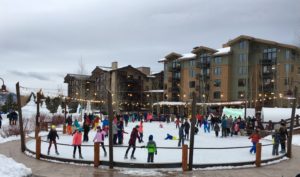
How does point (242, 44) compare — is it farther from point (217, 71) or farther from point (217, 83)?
point (217, 83)

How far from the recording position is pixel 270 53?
192 ft

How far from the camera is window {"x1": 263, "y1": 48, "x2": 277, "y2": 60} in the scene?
57.8m

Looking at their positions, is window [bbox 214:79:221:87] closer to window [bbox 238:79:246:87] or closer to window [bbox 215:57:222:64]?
window [bbox 215:57:222:64]

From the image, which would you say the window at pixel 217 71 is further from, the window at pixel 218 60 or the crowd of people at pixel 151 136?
the crowd of people at pixel 151 136

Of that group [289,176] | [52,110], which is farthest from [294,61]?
[289,176]

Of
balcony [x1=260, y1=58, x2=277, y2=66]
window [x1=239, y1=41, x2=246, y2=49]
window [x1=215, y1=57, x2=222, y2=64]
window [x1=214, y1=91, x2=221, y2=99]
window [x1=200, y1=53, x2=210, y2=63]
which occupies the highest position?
window [x1=239, y1=41, x2=246, y2=49]

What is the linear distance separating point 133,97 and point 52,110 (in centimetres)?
3457

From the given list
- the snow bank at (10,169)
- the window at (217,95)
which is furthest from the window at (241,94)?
the snow bank at (10,169)

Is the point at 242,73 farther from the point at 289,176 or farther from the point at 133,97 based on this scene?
the point at 289,176

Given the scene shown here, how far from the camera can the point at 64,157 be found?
16.0m

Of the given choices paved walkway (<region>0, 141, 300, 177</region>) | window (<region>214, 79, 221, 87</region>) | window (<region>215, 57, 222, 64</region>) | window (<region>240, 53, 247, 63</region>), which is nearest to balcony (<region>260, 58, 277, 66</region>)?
window (<region>240, 53, 247, 63</region>)

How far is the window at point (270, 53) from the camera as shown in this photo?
57800 mm

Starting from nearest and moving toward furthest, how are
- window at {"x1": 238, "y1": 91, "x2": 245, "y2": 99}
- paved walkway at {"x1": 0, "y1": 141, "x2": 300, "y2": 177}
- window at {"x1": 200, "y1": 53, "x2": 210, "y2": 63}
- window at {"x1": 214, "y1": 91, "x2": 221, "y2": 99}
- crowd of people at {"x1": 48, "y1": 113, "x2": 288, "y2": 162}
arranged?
paved walkway at {"x1": 0, "y1": 141, "x2": 300, "y2": 177} < crowd of people at {"x1": 48, "y1": 113, "x2": 288, "y2": 162} < window at {"x1": 238, "y1": 91, "x2": 245, "y2": 99} < window at {"x1": 214, "y1": 91, "x2": 221, "y2": 99} < window at {"x1": 200, "y1": 53, "x2": 210, "y2": 63}

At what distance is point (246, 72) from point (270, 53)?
15.3 ft
